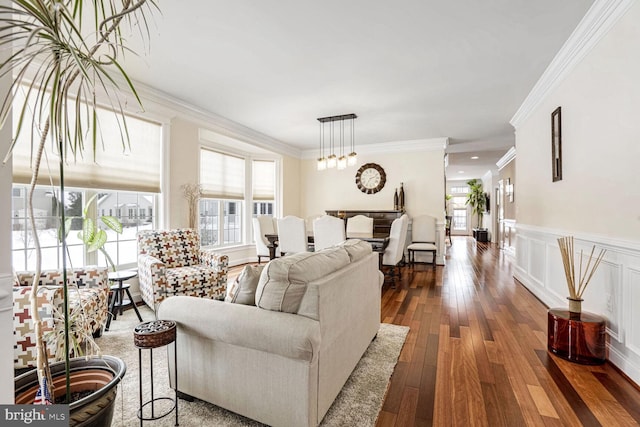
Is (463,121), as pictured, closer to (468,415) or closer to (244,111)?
(244,111)

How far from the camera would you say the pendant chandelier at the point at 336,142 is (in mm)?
4926

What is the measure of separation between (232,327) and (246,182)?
5400 millimetres

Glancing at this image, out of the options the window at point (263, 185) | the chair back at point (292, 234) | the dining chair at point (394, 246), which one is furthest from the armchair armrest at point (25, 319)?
the window at point (263, 185)

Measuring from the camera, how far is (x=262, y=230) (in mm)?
5699

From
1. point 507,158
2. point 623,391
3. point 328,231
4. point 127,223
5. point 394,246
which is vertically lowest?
point 623,391

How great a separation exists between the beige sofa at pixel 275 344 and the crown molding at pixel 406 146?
5.32 m

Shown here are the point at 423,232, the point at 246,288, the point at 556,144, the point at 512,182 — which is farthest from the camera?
the point at 512,182

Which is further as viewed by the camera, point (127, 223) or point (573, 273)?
point (127, 223)

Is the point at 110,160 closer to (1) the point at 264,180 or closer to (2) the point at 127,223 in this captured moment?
(2) the point at 127,223

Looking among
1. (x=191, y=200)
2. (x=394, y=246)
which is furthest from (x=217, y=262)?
(x=394, y=246)

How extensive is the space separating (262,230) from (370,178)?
285 centimetres

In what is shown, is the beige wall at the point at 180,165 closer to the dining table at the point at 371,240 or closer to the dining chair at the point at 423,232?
the dining table at the point at 371,240

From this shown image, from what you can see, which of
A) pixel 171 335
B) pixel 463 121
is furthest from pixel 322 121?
pixel 171 335

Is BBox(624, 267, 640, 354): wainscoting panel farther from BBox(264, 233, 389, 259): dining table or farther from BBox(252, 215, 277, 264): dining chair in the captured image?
BBox(252, 215, 277, 264): dining chair
